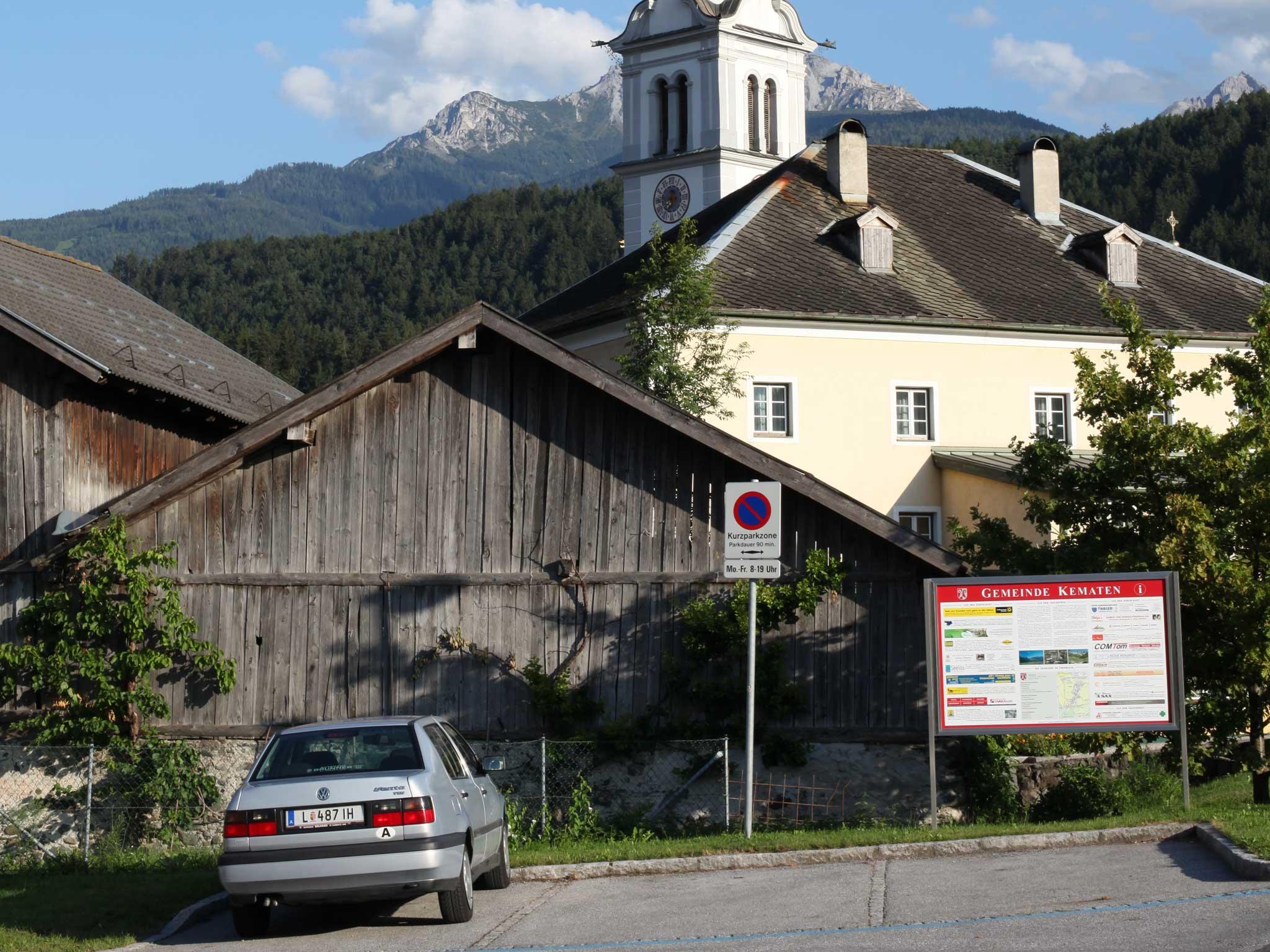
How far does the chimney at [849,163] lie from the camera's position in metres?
39.9

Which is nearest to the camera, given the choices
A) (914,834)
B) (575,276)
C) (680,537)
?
(914,834)

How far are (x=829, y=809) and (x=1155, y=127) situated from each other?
88913 mm

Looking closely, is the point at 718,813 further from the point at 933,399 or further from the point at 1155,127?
the point at 1155,127

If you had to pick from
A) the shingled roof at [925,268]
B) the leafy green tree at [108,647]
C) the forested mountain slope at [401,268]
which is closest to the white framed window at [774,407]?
the shingled roof at [925,268]

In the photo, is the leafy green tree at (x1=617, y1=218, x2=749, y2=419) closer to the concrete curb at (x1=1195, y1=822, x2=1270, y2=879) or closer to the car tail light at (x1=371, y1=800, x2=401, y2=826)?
the concrete curb at (x1=1195, y1=822, x2=1270, y2=879)

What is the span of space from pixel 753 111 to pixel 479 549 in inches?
1912

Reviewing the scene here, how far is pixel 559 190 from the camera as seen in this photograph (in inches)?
4956

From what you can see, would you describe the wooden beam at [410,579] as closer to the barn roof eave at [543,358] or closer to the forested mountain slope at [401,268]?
the barn roof eave at [543,358]

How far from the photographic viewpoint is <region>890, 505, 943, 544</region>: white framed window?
36.6 m

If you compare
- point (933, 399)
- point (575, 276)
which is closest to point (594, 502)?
point (933, 399)

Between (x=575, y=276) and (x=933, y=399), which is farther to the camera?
(x=575, y=276)

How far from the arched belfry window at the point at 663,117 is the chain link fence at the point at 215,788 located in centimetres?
4807

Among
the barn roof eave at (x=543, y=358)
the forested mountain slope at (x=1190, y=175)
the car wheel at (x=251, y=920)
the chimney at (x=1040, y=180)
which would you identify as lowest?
the car wheel at (x=251, y=920)

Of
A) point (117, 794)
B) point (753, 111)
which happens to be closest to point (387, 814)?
point (117, 794)
